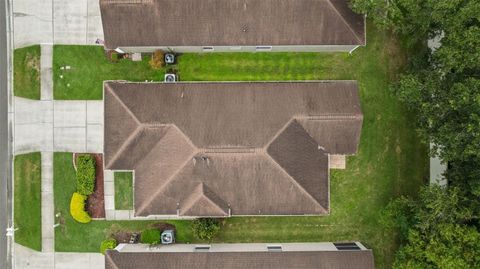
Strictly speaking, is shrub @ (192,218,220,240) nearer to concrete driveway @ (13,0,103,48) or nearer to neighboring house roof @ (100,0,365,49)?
neighboring house roof @ (100,0,365,49)

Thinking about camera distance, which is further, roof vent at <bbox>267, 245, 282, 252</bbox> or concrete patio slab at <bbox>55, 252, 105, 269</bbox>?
concrete patio slab at <bbox>55, 252, 105, 269</bbox>

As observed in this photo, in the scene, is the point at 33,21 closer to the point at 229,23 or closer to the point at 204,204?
the point at 229,23

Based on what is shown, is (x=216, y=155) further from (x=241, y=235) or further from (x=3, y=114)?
(x=3, y=114)

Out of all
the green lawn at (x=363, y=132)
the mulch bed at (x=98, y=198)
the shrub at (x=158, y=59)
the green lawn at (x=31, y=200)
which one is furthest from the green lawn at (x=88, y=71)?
the green lawn at (x=31, y=200)

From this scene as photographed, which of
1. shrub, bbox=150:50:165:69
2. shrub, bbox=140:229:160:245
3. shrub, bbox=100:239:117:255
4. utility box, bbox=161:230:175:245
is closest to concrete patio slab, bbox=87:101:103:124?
shrub, bbox=150:50:165:69

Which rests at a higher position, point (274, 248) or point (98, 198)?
point (98, 198)

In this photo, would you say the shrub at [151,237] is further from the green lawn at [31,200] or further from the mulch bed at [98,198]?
the green lawn at [31,200]

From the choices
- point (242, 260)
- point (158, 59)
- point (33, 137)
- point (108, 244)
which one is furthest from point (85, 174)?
point (242, 260)
